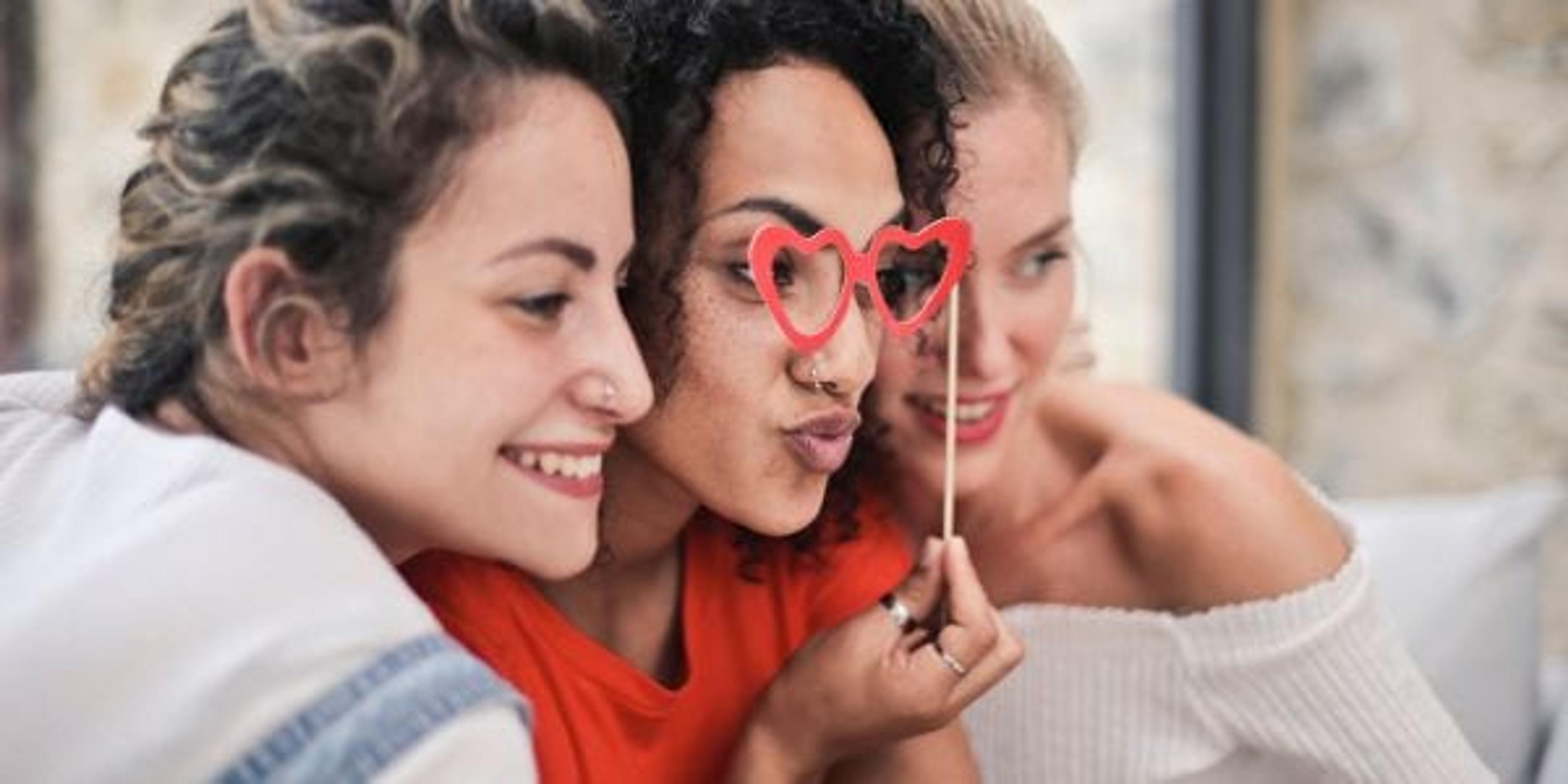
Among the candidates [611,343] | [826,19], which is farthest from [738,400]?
[826,19]

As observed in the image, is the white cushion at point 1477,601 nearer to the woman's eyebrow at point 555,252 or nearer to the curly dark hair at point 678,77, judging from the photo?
the curly dark hair at point 678,77

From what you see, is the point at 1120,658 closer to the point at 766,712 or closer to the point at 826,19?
the point at 766,712

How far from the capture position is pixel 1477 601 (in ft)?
6.51

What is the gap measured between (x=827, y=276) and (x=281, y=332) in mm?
A: 346

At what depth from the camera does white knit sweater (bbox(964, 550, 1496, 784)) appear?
1.43 metres

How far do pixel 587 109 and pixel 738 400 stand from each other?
223 millimetres

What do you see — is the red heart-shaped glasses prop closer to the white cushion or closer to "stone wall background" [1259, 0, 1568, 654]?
the white cushion

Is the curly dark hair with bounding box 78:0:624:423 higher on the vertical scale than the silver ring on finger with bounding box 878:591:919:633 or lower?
higher

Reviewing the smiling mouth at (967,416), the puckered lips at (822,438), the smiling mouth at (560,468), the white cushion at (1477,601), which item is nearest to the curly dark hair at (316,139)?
the smiling mouth at (560,468)

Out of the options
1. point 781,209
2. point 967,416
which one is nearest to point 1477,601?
point 967,416

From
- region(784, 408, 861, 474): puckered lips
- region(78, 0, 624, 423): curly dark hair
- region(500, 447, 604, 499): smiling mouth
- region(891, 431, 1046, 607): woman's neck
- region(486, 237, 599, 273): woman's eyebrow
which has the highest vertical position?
region(78, 0, 624, 423): curly dark hair

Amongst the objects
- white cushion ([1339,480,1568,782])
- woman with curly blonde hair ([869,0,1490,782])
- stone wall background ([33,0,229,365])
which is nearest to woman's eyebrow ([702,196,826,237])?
woman with curly blonde hair ([869,0,1490,782])

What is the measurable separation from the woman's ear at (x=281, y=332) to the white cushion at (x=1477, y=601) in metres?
1.30

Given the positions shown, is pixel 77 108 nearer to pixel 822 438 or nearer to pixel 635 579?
pixel 635 579
